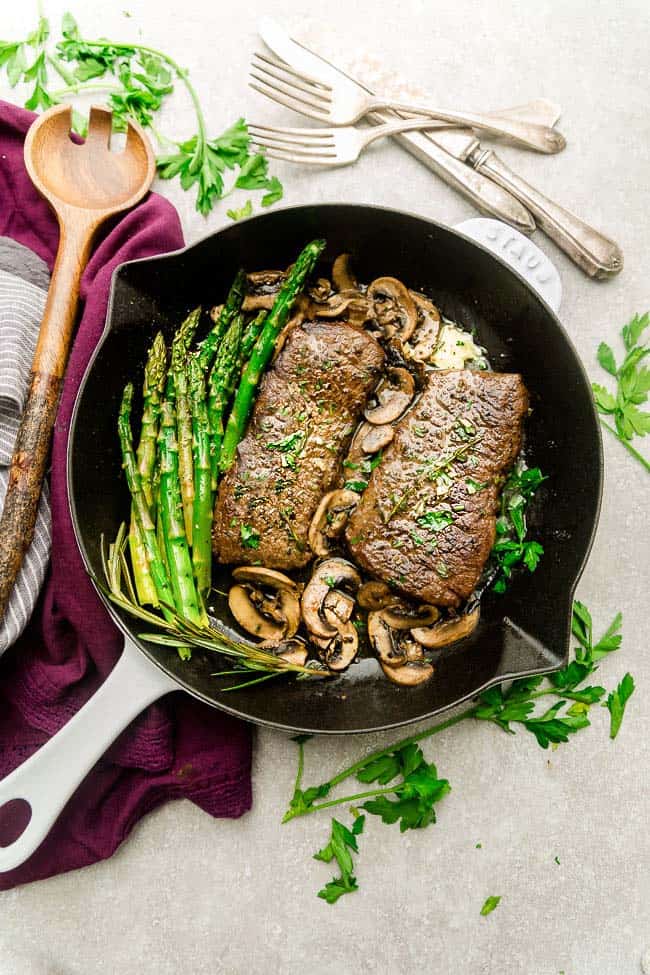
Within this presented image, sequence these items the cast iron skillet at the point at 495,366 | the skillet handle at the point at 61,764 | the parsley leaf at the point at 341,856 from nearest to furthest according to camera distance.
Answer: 1. the skillet handle at the point at 61,764
2. the cast iron skillet at the point at 495,366
3. the parsley leaf at the point at 341,856

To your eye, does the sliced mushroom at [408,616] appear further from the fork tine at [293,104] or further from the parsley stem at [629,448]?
the fork tine at [293,104]

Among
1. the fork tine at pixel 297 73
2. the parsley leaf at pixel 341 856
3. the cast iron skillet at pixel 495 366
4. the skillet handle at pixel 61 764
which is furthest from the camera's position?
the fork tine at pixel 297 73

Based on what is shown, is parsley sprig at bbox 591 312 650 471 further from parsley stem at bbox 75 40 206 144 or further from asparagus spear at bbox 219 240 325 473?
parsley stem at bbox 75 40 206 144

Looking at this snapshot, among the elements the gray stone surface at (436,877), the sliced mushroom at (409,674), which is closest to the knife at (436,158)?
the gray stone surface at (436,877)

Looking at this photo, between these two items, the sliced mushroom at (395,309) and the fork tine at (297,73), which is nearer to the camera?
the sliced mushroom at (395,309)

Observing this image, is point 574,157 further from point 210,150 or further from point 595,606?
point 595,606

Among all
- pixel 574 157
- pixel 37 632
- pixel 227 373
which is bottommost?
→ pixel 37 632

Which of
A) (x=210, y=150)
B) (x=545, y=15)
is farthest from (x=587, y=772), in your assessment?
(x=545, y=15)
